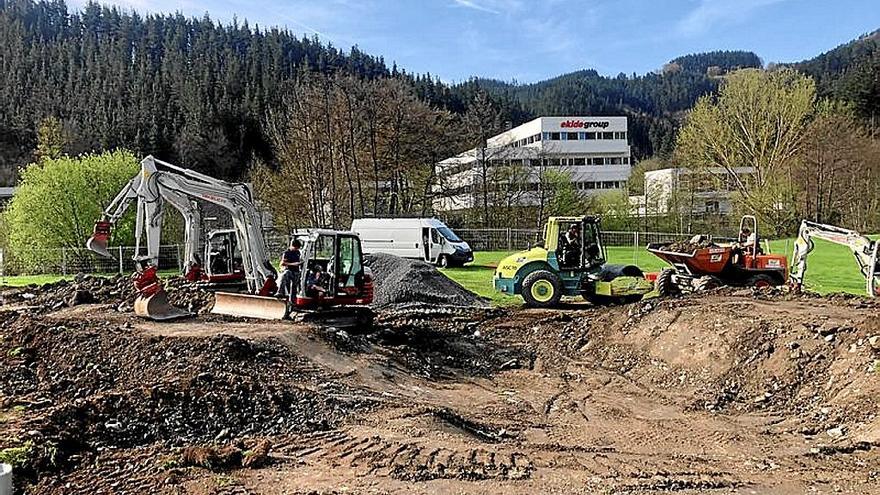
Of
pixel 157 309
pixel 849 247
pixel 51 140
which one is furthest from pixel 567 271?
pixel 51 140

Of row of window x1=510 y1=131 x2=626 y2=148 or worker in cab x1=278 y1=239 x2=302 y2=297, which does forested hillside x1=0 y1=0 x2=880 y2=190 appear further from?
worker in cab x1=278 y1=239 x2=302 y2=297

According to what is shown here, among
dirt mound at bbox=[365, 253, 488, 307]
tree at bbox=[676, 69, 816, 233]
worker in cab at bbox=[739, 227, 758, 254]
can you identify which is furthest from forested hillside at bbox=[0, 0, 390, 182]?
worker in cab at bbox=[739, 227, 758, 254]

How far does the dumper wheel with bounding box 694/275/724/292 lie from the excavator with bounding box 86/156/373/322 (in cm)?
896

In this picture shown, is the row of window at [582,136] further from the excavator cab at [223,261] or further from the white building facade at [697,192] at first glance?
the excavator cab at [223,261]

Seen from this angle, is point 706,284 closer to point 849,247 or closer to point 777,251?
point 849,247

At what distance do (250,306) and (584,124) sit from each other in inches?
2468

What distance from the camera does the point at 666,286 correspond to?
2023 cm

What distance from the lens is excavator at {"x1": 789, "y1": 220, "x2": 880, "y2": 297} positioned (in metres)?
17.2

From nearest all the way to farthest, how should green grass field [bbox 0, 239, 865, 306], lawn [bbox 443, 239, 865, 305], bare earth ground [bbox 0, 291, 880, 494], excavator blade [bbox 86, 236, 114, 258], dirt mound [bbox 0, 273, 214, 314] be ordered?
bare earth ground [bbox 0, 291, 880, 494], excavator blade [bbox 86, 236, 114, 258], dirt mound [bbox 0, 273, 214, 314], lawn [bbox 443, 239, 865, 305], green grass field [bbox 0, 239, 865, 306]

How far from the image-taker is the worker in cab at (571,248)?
65.3ft

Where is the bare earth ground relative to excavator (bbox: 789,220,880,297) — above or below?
below

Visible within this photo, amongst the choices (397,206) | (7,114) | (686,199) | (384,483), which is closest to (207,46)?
(7,114)

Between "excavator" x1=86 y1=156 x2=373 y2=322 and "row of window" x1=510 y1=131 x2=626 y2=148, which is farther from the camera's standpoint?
"row of window" x1=510 y1=131 x2=626 y2=148

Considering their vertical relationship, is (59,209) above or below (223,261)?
above
